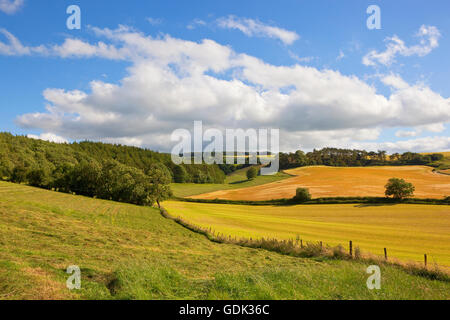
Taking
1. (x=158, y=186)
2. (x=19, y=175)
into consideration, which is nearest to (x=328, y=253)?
(x=158, y=186)

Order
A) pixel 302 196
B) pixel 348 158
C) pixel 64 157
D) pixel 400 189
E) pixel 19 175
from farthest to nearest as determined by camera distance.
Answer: pixel 348 158
pixel 64 157
pixel 19 175
pixel 302 196
pixel 400 189

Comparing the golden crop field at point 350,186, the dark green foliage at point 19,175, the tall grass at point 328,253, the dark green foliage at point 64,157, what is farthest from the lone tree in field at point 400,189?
the dark green foliage at point 19,175

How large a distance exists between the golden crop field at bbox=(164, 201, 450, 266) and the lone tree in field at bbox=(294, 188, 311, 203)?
4182mm

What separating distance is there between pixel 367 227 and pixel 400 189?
2491 centimetres

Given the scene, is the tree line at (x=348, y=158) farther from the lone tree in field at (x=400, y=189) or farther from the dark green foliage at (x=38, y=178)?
the dark green foliage at (x=38, y=178)

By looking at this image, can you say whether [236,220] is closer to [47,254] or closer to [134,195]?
[134,195]

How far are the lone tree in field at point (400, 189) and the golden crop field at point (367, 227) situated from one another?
4.96 metres

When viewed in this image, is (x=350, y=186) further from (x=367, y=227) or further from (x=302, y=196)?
(x=367, y=227)

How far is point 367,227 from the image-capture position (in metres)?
40.8

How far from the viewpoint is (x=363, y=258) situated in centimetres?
1767

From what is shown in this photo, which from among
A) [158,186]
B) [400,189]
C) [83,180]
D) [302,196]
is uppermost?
[83,180]

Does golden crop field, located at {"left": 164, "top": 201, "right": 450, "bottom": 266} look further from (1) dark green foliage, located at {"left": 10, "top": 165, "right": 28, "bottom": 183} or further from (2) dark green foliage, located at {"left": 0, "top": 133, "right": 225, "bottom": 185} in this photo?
(1) dark green foliage, located at {"left": 10, "top": 165, "right": 28, "bottom": 183}
